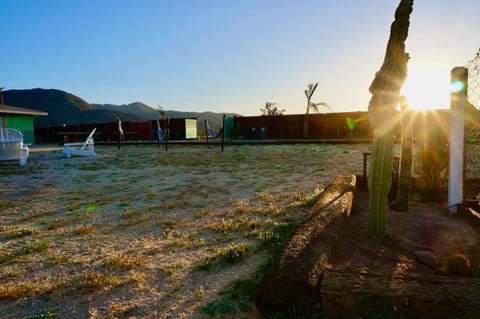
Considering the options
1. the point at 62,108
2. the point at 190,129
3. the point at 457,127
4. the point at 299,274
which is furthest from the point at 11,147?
the point at 62,108

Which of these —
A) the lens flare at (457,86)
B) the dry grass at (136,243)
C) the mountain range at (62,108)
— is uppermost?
the mountain range at (62,108)

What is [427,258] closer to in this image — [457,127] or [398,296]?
[398,296]

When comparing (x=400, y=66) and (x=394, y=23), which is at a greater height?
(x=394, y=23)

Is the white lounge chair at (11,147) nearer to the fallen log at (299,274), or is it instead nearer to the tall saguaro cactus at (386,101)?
the fallen log at (299,274)

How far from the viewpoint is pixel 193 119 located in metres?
28.0

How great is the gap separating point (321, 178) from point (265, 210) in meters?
2.49

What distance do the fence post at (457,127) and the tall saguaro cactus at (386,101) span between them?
3.03 feet

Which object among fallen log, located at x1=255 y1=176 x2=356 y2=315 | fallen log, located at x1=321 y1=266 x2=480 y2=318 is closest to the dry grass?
fallen log, located at x1=255 y1=176 x2=356 y2=315

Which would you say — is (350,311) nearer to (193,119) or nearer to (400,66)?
(400,66)

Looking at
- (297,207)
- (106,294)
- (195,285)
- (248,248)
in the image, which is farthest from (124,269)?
(297,207)

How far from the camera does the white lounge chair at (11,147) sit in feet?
27.4

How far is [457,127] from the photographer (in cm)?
275

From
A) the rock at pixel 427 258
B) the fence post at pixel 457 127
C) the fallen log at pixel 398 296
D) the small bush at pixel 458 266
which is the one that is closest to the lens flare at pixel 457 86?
the fence post at pixel 457 127

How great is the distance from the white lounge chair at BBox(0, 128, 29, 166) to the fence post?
10.3 meters
